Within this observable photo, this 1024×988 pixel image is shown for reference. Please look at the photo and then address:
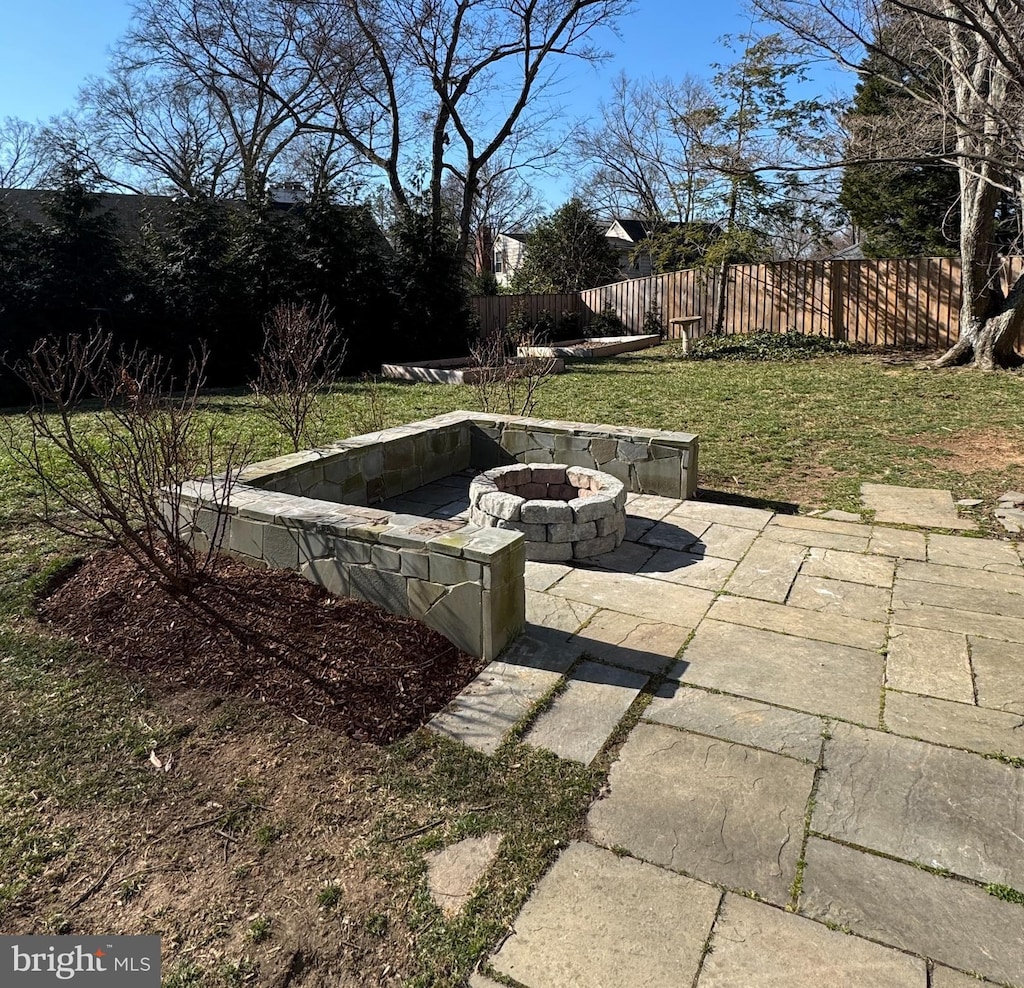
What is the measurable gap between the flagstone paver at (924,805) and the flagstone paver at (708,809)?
116 mm

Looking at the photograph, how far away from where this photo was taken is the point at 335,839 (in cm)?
204

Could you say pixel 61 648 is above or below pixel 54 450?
below

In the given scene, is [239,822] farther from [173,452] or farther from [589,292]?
[589,292]

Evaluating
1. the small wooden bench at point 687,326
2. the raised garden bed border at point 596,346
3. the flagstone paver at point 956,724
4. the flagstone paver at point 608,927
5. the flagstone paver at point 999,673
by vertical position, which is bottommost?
the flagstone paver at point 608,927

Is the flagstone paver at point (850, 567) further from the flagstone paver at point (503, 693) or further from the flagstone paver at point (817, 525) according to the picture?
the flagstone paver at point (503, 693)

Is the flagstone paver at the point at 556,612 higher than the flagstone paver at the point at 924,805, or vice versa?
the flagstone paver at the point at 556,612

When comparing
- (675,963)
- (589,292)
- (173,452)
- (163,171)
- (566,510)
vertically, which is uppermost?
(163,171)

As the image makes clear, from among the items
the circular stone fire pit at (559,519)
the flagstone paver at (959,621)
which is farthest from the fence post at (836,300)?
the flagstone paver at (959,621)

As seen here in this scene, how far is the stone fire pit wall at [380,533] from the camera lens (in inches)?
117

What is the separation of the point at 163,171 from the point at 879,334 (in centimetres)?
2184

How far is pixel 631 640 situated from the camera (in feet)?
10.5

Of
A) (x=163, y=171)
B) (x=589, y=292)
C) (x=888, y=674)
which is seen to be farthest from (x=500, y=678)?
(x=163, y=171)

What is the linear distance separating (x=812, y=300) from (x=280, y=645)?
545 inches

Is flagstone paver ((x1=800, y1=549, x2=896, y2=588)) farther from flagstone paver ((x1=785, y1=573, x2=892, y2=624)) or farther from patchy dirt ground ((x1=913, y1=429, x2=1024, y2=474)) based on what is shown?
patchy dirt ground ((x1=913, y1=429, x2=1024, y2=474))
